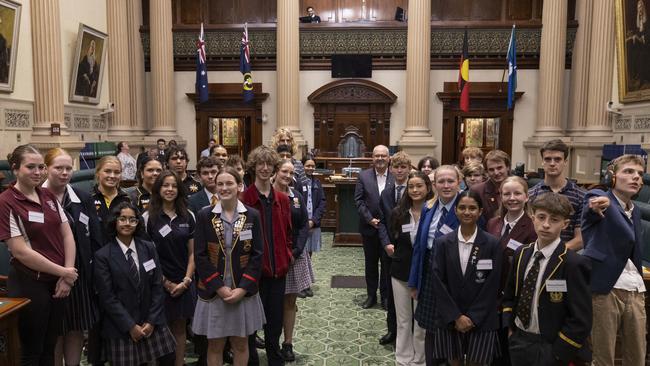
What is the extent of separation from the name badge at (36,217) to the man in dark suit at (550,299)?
2946mm

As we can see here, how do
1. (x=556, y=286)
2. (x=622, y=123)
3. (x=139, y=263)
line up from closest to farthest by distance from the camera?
(x=556, y=286) → (x=139, y=263) → (x=622, y=123)

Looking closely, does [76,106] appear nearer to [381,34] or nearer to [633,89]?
[381,34]

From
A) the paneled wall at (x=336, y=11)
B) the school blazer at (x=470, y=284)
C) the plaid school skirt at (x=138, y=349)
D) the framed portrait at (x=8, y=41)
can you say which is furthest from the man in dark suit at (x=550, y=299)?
the paneled wall at (x=336, y=11)

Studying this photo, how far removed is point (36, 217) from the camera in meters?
2.83

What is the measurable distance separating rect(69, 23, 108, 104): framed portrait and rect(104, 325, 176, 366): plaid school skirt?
9.62 metres

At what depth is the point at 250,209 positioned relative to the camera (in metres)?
3.17

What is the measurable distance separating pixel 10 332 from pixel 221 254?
128cm

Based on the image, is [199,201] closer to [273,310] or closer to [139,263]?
[139,263]

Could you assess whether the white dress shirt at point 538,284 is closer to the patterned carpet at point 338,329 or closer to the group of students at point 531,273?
the group of students at point 531,273

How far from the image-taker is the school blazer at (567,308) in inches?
93.2

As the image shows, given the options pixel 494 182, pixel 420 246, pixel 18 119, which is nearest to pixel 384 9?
pixel 18 119

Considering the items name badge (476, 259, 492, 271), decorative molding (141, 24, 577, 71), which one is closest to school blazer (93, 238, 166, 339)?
name badge (476, 259, 492, 271)

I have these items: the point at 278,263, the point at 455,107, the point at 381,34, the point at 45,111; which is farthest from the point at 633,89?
the point at 45,111

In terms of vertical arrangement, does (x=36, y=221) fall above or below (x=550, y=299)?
above
